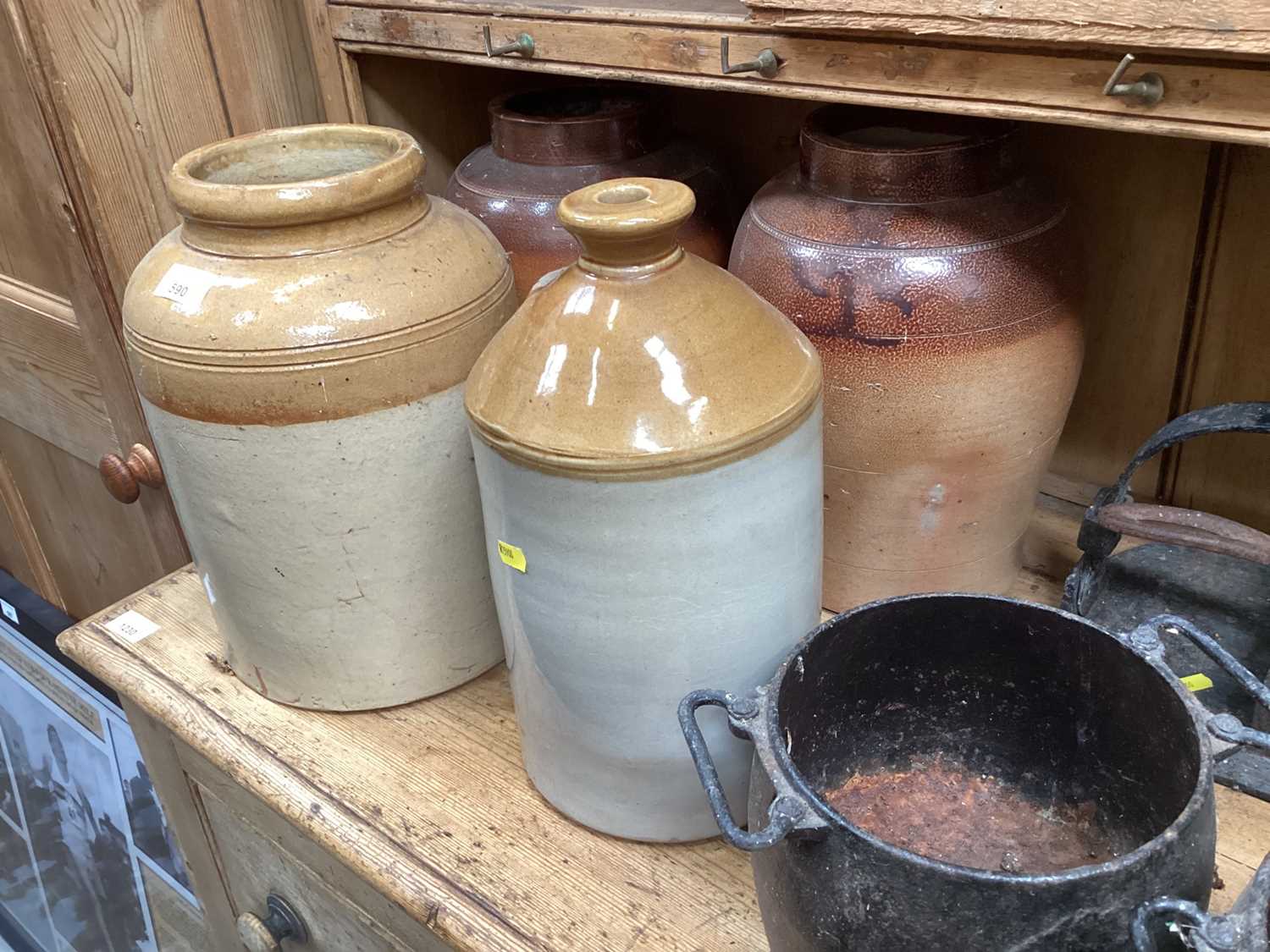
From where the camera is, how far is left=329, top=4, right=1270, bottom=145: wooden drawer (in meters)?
0.51

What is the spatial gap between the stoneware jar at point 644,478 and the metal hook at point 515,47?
208mm

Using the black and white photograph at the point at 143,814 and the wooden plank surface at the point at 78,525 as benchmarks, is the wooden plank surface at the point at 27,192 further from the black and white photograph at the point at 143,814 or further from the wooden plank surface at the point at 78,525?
the black and white photograph at the point at 143,814

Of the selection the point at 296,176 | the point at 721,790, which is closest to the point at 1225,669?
the point at 721,790

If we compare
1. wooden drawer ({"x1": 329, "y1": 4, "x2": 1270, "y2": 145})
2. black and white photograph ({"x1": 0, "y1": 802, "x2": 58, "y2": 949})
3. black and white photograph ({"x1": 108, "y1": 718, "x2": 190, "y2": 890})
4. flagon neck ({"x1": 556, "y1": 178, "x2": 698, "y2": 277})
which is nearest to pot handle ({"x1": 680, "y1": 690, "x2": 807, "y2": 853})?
flagon neck ({"x1": 556, "y1": 178, "x2": 698, "y2": 277})

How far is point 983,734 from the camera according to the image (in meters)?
0.68

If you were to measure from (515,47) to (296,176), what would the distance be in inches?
6.8

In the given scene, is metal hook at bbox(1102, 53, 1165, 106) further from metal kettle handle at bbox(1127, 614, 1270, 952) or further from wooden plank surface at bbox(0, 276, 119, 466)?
wooden plank surface at bbox(0, 276, 119, 466)

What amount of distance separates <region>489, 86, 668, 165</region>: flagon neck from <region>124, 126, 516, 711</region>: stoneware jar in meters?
0.14

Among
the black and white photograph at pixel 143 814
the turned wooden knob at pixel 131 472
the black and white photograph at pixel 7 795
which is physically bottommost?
the black and white photograph at pixel 7 795

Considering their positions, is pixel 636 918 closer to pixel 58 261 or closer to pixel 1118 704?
pixel 1118 704

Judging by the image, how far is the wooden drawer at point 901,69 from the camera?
→ 51cm

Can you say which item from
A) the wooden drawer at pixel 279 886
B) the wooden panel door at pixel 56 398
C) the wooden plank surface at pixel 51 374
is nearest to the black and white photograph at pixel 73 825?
the wooden panel door at pixel 56 398

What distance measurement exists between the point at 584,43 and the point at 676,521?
13.4 inches

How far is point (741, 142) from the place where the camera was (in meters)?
1.01
